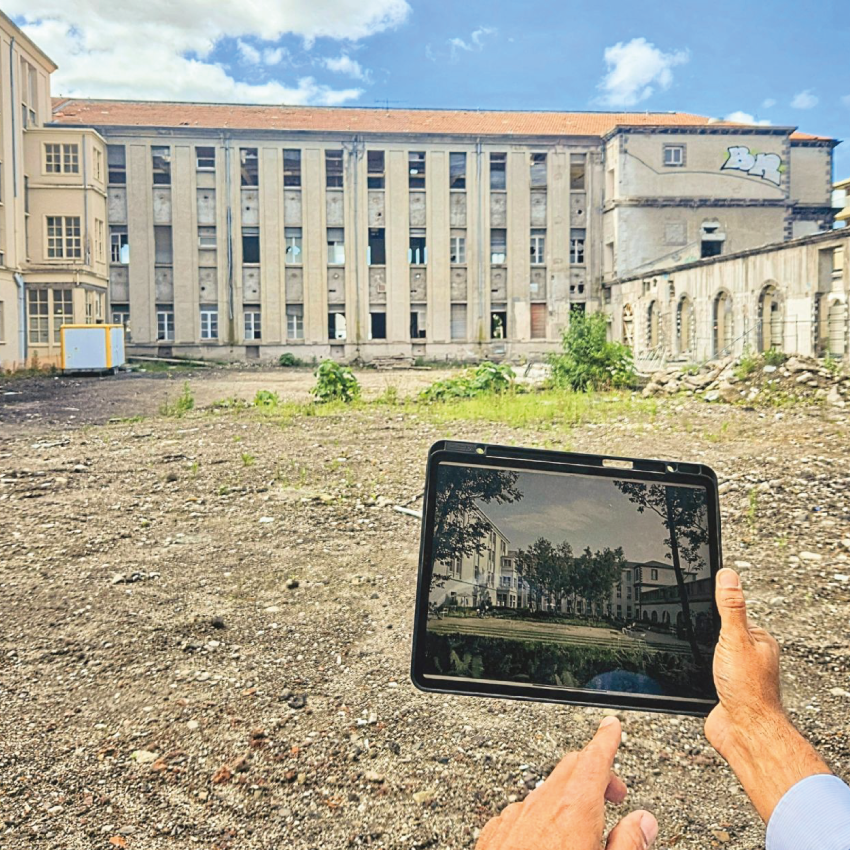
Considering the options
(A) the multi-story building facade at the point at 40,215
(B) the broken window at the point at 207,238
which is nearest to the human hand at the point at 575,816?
(A) the multi-story building facade at the point at 40,215

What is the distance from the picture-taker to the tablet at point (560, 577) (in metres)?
1.57

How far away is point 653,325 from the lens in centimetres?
3291

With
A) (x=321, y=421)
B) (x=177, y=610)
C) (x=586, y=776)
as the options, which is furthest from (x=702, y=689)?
(x=321, y=421)

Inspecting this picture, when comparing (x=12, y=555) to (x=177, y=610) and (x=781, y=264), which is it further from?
(x=781, y=264)

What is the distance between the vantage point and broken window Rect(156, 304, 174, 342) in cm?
3953

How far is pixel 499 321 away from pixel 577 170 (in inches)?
358

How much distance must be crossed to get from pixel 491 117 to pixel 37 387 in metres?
30.6

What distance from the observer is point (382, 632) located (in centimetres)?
432

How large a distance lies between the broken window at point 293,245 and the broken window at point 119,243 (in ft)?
25.8

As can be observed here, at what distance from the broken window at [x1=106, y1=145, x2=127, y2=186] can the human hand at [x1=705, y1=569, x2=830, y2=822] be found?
4267cm

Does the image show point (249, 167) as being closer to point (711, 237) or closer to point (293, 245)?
point (293, 245)

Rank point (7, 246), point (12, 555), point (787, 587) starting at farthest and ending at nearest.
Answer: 1. point (7, 246)
2. point (12, 555)
3. point (787, 587)

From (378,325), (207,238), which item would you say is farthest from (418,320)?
(207,238)

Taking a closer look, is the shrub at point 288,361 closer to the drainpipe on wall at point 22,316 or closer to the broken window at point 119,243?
the broken window at point 119,243
